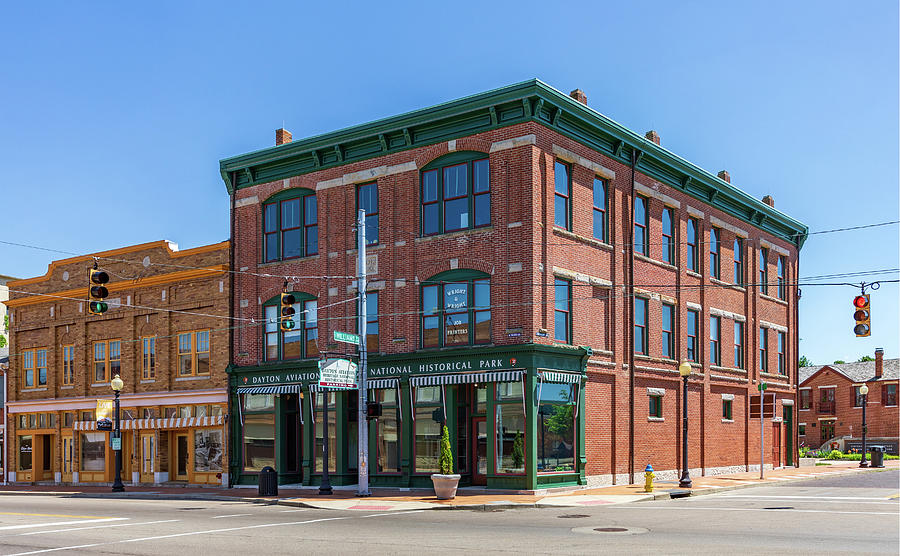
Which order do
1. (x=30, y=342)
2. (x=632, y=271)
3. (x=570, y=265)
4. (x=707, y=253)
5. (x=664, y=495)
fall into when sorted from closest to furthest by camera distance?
(x=664, y=495), (x=570, y=265), (x=632, y=271), (x=707, y=253), (x=30, y=342)

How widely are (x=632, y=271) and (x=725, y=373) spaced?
8.70 m

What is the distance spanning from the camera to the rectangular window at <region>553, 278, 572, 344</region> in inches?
1131

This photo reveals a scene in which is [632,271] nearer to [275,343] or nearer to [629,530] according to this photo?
[275,343]

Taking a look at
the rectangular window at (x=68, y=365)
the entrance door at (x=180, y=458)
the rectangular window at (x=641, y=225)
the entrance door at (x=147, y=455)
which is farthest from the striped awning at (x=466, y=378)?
the rectangular window at (x=68, y=365)

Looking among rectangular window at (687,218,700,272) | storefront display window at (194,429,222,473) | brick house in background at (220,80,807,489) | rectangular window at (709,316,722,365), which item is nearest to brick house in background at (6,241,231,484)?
storefront display window at (194,429,222,473)

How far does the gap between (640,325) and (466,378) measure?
7483 millimetres

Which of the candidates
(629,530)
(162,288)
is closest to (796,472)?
(629,530)

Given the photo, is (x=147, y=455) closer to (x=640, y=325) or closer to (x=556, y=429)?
(x=556, y=429)

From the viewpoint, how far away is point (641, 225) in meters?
33.2

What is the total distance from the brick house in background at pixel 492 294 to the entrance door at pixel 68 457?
1027cm

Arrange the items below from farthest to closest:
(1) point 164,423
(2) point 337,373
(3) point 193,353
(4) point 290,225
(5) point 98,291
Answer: (1) point 164,423
(3) point 193,353
(4) point 290,225
(2) point 337,373
(5) point 98,291

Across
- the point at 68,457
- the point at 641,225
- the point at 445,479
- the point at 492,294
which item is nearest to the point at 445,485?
the point at 445,479

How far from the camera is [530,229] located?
27.8m

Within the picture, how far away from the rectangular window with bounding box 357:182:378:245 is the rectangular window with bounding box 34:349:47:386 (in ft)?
62.8
